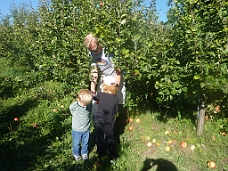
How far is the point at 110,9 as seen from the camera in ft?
12.4

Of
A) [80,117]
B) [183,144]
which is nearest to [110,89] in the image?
Answer: [80,117]

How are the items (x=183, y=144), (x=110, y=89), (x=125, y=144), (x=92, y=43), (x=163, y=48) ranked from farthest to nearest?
(x=125, y=144)
(x=183, y=144)
(x=110, y=89)
(x=92, y=43)
(x=163, y=48)

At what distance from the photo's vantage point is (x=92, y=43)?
331cm

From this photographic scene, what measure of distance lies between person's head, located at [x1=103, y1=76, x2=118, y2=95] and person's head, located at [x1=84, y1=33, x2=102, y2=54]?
50 cm

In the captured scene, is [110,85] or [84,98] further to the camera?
[110,85]

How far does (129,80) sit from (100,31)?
96 centimetres

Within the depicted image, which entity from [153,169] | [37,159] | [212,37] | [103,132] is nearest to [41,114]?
[37,159]

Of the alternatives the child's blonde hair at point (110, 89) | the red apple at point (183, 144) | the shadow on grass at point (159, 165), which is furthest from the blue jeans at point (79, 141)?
the red apple at point (183, 144)

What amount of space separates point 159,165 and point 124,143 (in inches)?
28.3

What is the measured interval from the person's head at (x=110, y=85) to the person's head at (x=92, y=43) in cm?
50

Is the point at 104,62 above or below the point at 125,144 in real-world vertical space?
above

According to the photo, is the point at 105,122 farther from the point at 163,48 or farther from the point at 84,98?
the point at 163,48

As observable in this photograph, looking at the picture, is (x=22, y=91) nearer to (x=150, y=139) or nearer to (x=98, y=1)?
(x=98, y=1)

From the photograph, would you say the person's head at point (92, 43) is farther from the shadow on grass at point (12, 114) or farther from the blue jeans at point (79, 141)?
the shadow on grass at point (12, 114)
